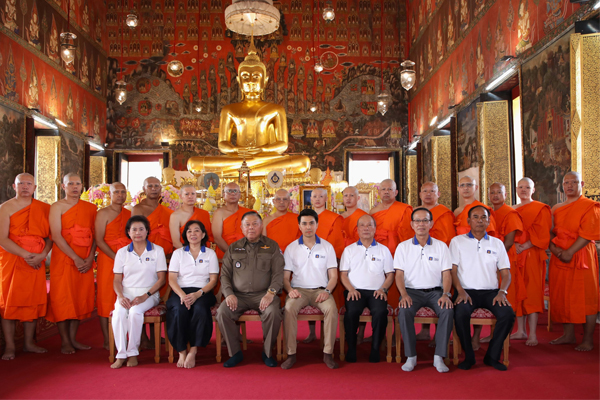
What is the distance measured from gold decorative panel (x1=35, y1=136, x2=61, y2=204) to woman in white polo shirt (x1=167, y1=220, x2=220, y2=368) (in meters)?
7.65

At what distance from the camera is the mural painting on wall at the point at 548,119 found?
231 inches

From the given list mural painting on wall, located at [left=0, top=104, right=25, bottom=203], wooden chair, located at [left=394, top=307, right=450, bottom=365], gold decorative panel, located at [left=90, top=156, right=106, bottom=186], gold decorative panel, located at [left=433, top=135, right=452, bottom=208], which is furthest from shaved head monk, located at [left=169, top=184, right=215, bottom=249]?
gold decorative panel, located at [left=90, top=156, right=106, bottom=186]

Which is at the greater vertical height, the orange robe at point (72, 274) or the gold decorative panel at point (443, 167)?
the gold decorative panel at point (443, 167)

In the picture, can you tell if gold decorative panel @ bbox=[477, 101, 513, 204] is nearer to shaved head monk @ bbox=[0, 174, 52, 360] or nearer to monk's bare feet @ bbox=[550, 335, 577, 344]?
monk's bare feet @ bbox=[550, 335, 577, 344]

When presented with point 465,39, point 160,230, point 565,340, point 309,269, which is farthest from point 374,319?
point 465,39

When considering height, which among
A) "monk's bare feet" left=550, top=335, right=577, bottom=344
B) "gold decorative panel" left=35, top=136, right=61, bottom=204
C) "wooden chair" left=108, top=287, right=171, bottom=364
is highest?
"gold decorative panel" left=35, top=136, right=61, bottom=204

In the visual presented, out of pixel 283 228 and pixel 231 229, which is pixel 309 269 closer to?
pixel 283 228

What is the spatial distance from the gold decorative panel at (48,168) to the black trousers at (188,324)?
7.85m

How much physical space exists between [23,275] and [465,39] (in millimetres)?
8819

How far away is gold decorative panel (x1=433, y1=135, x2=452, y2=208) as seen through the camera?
1119cm

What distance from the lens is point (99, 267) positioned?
4613 mm

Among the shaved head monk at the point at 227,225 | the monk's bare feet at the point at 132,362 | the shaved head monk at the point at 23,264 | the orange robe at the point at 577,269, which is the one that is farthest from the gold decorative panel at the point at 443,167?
the shaved head monk at the point at 23,264

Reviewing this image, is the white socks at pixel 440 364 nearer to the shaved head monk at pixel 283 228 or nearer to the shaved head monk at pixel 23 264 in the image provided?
the shaved head monk at pixel 283 228

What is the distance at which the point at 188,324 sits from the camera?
405 cm
